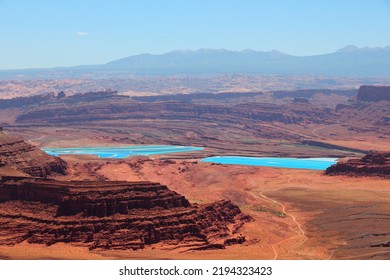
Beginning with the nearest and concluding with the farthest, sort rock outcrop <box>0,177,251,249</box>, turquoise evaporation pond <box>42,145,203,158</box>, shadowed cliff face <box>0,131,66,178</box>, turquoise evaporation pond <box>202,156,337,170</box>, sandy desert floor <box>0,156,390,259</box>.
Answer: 1. sandy desert floor <box>0,156,390,259</box>
2. rock outcrop <box>0,177,251,249</box>
3. shadowed cliff face <box>0,131,66,178</box>
4. turquoise evaporation pond <box>202,156,337,170</box>
5. turquoise evaporation pond <box>42,145,203,158</box>

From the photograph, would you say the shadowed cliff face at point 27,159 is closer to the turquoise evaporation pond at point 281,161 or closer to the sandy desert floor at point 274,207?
the sandy desert floor at point 274,207

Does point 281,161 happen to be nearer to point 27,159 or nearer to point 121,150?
point 121,150

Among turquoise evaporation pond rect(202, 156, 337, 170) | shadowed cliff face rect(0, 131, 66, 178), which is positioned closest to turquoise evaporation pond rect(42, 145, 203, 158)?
turquoise evaporation pond rect(202, 156, 337, 170)

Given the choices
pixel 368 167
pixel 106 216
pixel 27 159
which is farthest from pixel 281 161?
pixel 106 216

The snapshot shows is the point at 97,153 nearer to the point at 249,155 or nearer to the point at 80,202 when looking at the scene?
the point at 249,155

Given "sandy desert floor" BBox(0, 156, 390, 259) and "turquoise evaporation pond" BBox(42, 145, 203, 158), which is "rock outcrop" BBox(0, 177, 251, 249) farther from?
"turquoise evaporation pond" BBox(42, 145, 203, 158)

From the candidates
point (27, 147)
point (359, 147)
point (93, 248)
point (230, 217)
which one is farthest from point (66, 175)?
point (359, 147)
